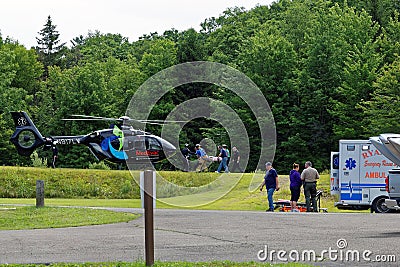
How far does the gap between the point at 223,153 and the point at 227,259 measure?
→ 56.7ft

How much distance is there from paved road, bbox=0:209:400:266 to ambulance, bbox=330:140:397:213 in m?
9.51

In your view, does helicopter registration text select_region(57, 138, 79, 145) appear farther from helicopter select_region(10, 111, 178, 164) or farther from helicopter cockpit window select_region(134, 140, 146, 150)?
helicopter cockpit window select_region(134, 140, 146, 150)

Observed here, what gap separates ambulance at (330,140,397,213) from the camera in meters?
30.9

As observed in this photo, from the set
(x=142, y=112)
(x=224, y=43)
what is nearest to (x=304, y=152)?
(x=224, y=43)

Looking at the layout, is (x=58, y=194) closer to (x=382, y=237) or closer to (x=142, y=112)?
(x=142, y=112)

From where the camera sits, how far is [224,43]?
92.0 metres

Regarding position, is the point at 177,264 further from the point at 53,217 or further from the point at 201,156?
the point at 201,156

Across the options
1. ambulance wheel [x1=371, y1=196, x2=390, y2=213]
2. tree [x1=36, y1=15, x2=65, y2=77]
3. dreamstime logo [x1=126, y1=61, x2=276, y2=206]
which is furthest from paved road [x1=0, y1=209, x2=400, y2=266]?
tree [x1=36, y1=15, x2=65, y2=77]

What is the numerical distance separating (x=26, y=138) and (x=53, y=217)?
31423 mm

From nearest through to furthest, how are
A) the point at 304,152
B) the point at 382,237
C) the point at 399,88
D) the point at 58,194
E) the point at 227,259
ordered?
the point at 227,259, the point at 382,237, the point at 58,194, the point at 399,88, the point at 304,152

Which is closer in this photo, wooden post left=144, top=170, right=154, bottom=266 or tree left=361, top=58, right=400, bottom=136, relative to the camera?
wooden post left=144, top=170, right=154, bottom=266

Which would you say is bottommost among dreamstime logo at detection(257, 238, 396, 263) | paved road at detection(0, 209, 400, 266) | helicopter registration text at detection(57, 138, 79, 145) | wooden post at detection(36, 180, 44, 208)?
paved road at detection(0, 209, 400, 266)

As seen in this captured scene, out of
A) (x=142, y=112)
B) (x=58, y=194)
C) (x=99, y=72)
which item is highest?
(x=99, y=72)

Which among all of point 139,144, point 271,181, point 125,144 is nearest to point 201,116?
point 271,181
